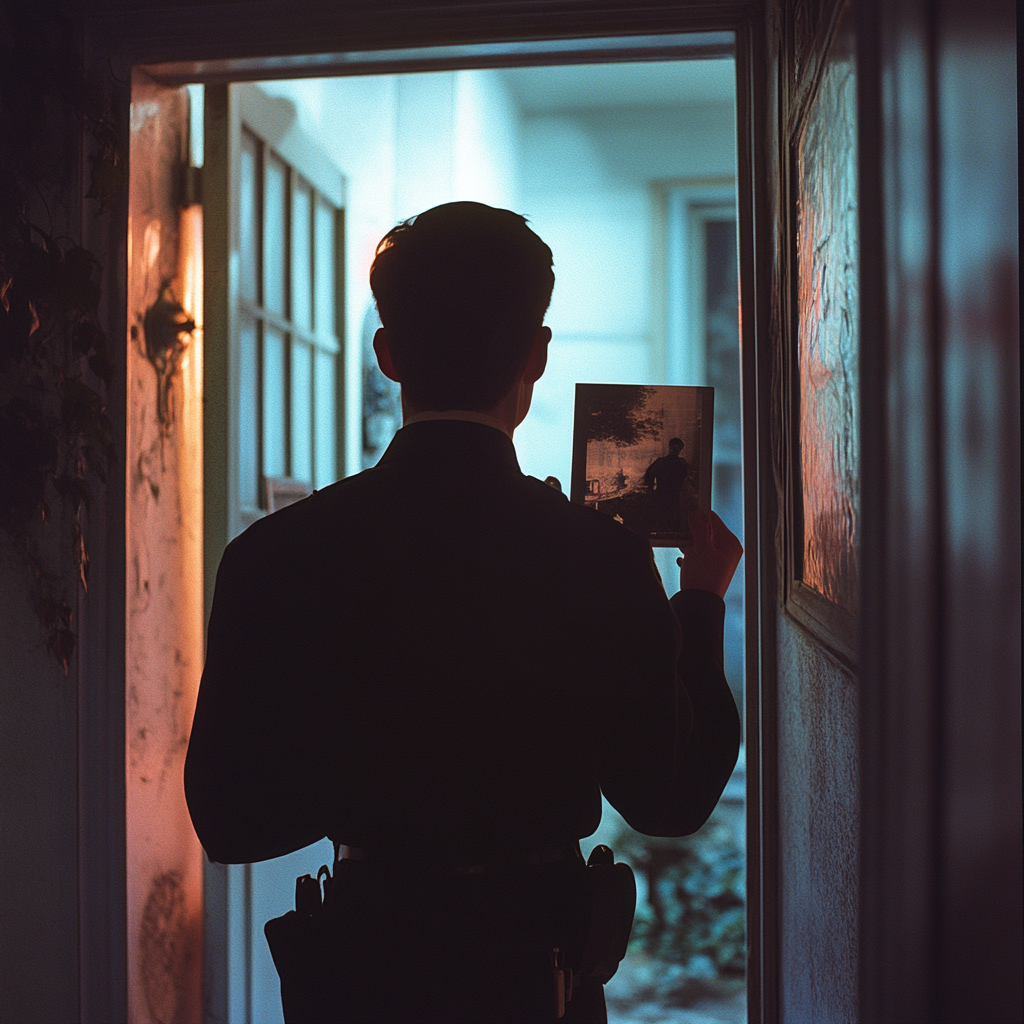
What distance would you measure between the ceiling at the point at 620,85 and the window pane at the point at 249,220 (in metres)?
1.58

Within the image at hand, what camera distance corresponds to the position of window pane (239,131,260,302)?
1974 mm

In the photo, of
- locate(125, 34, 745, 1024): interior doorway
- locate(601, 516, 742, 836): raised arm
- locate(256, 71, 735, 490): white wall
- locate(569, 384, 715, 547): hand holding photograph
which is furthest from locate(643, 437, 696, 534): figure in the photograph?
locate(256, 71, 735, 490): white wall

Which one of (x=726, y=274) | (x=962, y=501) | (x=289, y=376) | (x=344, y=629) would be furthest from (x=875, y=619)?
(x=726, y=274)

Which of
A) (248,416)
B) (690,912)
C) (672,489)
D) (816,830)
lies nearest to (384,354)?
(672,489)

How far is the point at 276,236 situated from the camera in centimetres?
216

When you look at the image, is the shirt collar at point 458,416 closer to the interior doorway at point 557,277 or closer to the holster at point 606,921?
the holster at point 606,921

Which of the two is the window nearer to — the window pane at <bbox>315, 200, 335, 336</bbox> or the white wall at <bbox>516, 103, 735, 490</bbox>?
the window pane at <bbox>315, 200, 335, 336</bbox>

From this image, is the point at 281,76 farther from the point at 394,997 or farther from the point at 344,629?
the point at 394,997

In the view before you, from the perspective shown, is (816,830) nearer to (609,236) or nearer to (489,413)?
(489,413)

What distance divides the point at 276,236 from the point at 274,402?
1.33ft

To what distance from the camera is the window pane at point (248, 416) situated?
198cm

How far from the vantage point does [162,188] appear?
1717 millimetres

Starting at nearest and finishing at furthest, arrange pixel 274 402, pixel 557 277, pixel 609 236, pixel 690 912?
pixel 274 402, pixel 557 277, pixel 690 912, pixel 609 236

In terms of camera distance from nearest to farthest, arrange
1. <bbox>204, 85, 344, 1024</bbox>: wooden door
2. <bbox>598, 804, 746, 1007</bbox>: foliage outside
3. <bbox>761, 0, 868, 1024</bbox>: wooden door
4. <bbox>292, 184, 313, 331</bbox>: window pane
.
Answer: <bbox>761, 0, 868, 1024</bbox>: wooden door
<bbox>204, 85, 344, 1024</bbox>: wooden door
<bbox>292, 184, 313, 331</bbox>: window pane
<bbox>598, 804, 746, 1007</bbox>: foliage outside
